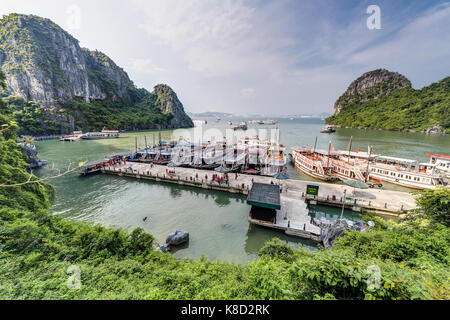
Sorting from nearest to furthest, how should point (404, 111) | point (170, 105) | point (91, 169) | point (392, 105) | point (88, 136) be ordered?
point (91, 169) → point (88, 136) → point (404, 111) → point (392, 105) → point (170, 105)

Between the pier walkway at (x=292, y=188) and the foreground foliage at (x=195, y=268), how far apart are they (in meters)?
9.52

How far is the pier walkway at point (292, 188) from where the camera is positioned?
17641 millimetres

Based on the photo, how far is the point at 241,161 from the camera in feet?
100

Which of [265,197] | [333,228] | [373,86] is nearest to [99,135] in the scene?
[265,197]

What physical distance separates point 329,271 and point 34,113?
10392cm

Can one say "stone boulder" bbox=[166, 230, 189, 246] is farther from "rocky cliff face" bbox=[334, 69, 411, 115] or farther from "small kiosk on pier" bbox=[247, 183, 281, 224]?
"rocky cliff face" bbox=[334, 69, 411, 115]

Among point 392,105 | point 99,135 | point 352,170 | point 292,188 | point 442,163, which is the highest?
point 392,105

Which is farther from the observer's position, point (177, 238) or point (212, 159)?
point (212, 159)

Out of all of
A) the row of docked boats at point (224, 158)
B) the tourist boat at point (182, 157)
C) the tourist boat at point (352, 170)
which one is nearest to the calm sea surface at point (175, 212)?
the tourist boat at point (352, 170)

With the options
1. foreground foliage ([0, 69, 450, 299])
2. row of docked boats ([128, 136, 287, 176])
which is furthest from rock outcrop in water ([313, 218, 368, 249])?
row of docked boats ([128, 136, 287, 176])

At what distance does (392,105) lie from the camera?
11719cm

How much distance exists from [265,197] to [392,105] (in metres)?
158

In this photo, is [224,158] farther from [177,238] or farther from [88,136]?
[88,136]
